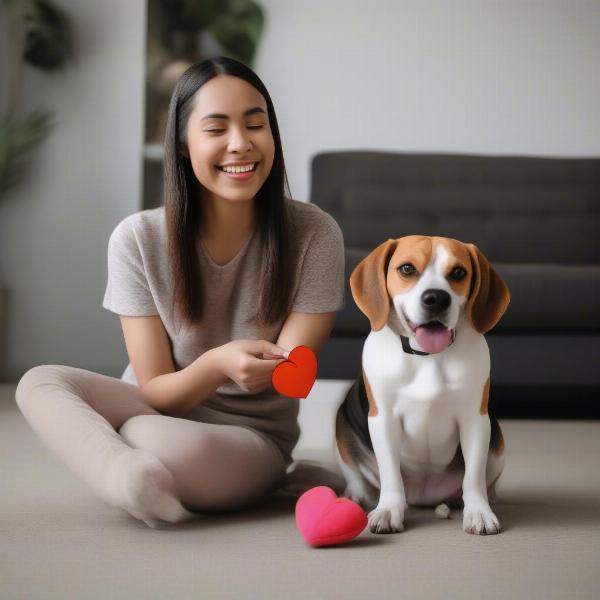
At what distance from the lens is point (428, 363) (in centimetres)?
154

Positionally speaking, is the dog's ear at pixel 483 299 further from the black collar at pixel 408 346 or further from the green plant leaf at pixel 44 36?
the green plant leaf at pixel 44 36

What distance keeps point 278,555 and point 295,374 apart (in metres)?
0.30

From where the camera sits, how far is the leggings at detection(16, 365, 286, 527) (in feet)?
4.78

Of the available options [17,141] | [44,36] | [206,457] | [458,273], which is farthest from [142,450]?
[44,36]

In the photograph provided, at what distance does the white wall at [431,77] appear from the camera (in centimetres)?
454

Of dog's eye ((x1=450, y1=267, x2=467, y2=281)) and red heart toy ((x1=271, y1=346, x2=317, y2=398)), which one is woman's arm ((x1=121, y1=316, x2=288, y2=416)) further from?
dog's eye ((x1=450, y1=267, x2=467, y2=281))

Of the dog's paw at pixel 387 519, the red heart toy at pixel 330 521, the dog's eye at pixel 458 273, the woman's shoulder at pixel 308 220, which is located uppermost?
the woman's shoulder at pixel 308 220

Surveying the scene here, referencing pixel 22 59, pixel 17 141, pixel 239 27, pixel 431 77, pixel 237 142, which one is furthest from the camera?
pixel 431 77

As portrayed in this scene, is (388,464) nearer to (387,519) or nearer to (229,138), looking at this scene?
(387,519)

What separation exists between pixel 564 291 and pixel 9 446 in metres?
1.81

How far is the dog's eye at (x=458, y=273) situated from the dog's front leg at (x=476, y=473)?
0.23m

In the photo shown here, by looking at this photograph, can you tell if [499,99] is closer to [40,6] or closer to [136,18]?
[136,18]

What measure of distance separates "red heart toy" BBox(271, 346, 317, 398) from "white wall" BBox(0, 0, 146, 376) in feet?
9.48

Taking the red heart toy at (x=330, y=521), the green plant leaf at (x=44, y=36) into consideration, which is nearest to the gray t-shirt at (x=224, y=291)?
the red heart toy at (x=330, y=521)
